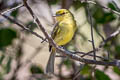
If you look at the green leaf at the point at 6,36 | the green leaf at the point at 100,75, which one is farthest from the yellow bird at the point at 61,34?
the green leaf at the point at 6,36

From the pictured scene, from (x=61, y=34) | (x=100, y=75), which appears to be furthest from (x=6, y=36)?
(x=100, y=75)

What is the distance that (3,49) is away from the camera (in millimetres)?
3715

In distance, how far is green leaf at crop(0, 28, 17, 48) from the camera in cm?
397

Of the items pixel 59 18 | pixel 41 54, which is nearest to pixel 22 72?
pixel 41 54

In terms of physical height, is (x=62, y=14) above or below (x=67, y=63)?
above

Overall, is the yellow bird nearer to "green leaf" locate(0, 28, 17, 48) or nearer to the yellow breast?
the yellow breast

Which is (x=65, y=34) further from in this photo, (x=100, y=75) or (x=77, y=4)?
(x=77, y=4)

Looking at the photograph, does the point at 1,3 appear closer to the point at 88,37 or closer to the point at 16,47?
the point at 16,47

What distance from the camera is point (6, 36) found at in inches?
158

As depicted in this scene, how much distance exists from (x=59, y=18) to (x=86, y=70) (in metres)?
0.77

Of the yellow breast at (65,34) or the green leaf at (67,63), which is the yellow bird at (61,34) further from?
the green leaf at (67,63)

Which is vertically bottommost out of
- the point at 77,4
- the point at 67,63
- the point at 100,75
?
the point at 67,63

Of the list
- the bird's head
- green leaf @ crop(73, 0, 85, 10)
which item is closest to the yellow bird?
the bird's head

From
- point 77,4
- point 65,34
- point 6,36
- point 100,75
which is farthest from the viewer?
point 77,4
